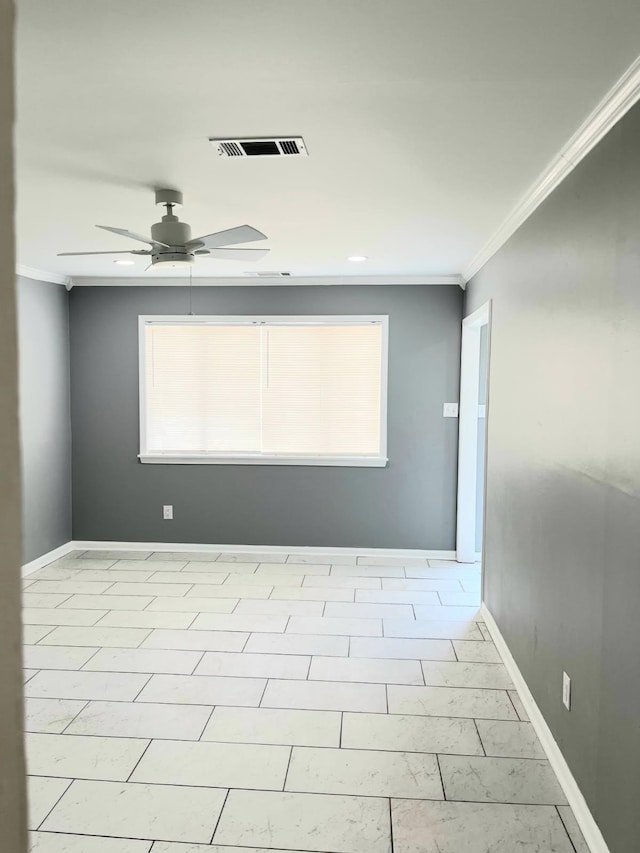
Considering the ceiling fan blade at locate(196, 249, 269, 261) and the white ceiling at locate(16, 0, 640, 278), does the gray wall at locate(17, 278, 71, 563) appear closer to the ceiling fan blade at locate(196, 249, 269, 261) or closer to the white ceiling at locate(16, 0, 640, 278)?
the white ceiling at locate(16, 0, 640, 278)

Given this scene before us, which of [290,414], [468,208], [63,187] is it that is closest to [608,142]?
[468,208]

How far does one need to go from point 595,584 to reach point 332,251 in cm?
287

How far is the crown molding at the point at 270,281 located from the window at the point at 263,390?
11.6 inches

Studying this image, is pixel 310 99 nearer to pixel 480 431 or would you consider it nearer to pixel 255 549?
pixel 480 431

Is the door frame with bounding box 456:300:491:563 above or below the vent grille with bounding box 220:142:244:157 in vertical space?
below

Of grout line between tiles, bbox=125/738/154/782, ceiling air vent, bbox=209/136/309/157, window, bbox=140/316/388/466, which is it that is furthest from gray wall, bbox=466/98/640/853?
window, bbox=140/316/388/466

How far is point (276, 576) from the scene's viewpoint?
16.0 feet

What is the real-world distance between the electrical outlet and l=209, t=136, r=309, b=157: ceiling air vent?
2.17 meters

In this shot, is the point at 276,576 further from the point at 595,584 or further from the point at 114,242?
the point at 595,584

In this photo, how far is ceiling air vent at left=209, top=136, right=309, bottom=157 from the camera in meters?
2.22

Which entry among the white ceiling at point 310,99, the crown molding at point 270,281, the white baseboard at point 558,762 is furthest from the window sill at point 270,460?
the white ceiling at point 310,99

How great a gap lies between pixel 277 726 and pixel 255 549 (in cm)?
278

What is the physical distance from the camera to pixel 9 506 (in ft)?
1.36

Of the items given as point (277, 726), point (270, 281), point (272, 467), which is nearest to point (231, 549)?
point (272, 467)
